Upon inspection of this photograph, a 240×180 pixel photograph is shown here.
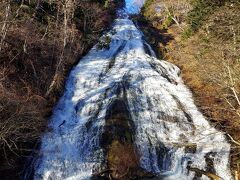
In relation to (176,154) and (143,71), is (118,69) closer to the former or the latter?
(143,71)

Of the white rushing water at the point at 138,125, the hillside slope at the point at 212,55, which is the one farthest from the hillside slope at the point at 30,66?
the hillside slope at the point at 212,55

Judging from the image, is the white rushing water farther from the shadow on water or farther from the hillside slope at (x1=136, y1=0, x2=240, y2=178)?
the shadow on water

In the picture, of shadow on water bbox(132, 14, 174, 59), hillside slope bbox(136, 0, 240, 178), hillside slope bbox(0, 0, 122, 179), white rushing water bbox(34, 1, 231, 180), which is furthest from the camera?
shadow on water bbox(132, 14, 174, 59)

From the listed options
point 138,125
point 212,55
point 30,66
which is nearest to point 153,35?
point 212,55

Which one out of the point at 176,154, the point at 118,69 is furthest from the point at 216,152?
the point at 118,69

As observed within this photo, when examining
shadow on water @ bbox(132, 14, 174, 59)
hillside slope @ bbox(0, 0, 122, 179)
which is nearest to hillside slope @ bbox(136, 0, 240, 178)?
shadow on water @ bbox(132, 14, 174, 59)

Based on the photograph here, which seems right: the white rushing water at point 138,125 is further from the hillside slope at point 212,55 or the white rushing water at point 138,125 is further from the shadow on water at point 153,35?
the shadow on water at point 153,35
